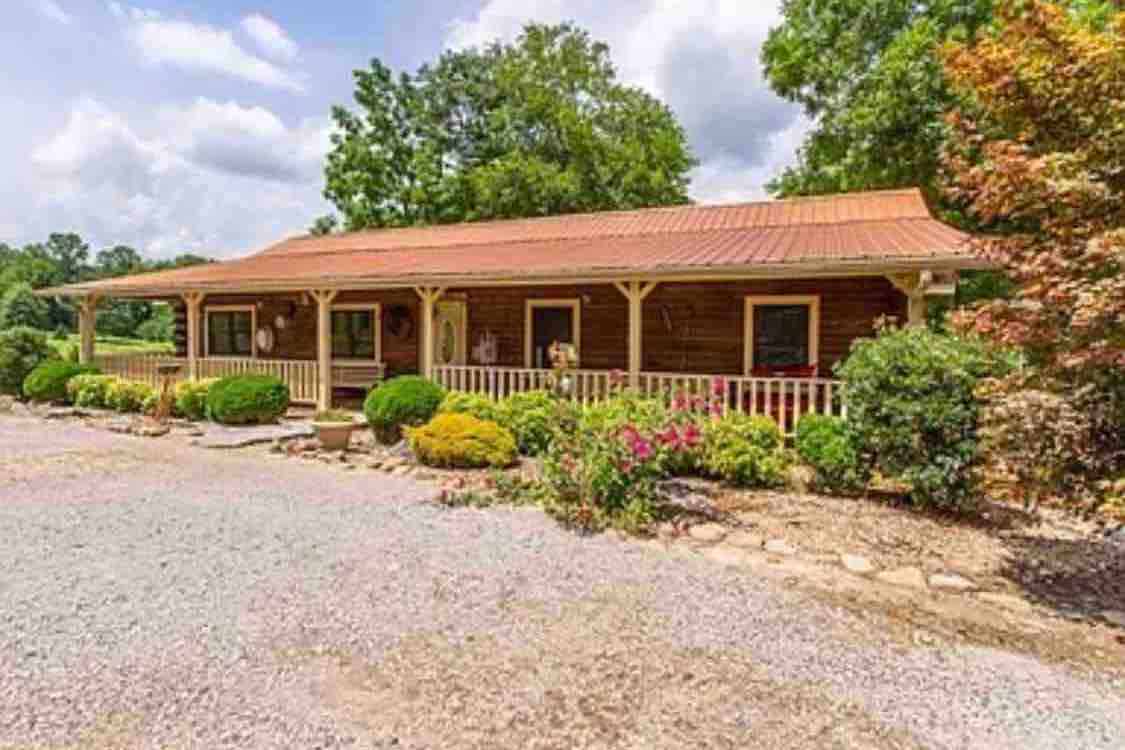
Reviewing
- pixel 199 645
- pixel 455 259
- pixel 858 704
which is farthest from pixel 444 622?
pixel 455 259

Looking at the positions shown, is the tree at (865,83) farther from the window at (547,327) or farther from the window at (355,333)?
the window at (355,333)

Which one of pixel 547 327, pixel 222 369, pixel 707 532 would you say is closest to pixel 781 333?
pixel 547 327

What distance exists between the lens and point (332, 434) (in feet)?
32.5

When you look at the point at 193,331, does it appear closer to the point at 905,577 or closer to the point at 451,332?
the point at 451,332

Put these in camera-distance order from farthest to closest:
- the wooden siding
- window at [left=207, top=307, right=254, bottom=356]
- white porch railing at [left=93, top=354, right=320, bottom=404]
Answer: window at [left=207, top=307, right=254, bottom=356], white porch railing at [left=93, top=354, right=320, bottom=404], the wooden siding

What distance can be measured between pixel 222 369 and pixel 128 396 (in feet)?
6.07

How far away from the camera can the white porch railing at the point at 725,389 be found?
8.77 meters

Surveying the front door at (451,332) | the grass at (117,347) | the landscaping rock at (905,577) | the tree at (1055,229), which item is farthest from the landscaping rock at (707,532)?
the grass at (117,347)

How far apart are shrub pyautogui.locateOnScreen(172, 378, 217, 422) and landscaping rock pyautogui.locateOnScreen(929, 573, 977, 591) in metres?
11.9

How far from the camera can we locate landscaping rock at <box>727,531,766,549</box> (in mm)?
5809

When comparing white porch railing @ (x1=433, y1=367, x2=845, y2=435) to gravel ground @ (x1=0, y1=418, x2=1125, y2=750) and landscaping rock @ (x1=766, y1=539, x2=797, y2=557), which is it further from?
gravel ground @ (x1=0, y1=418, x2=1125, y2=750)

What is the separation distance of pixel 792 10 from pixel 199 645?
23.6m

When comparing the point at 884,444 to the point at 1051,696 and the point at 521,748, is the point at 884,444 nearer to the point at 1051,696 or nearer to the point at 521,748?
the point at 1051,696

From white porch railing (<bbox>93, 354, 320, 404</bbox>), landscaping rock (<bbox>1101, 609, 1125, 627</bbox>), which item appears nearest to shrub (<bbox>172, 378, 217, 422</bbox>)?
white porch railing (<bbox>93, 354, 320, 404</bbox>)
